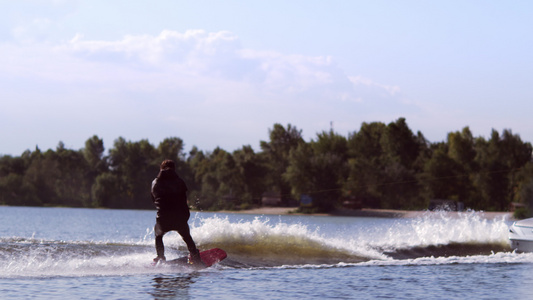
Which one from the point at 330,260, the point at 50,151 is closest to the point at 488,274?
the point at 330,260

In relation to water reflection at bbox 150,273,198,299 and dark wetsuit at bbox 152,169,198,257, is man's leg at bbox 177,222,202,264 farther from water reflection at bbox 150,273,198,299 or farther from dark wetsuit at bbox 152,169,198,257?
water reflection at bbox 150,273,198,299

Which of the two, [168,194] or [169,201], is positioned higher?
[168,194]

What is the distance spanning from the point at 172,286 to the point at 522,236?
14.8 metres

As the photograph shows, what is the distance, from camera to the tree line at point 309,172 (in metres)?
122

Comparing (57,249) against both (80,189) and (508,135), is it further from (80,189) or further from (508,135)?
(80,189)

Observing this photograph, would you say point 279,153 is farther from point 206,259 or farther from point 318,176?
point 206,259

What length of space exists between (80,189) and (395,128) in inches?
2737

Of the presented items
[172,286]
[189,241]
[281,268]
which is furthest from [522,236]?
[172,286]

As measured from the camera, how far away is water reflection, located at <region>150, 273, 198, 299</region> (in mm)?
16641

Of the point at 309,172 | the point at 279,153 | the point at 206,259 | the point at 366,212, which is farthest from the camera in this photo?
the point at 279,153

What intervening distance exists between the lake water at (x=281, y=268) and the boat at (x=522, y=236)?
0.42 metres

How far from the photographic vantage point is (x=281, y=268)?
23.0 metres

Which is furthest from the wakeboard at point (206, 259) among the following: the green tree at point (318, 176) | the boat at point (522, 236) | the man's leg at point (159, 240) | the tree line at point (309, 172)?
the green tree at point (318, 176)

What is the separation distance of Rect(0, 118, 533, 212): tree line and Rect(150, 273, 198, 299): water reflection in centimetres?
8731
